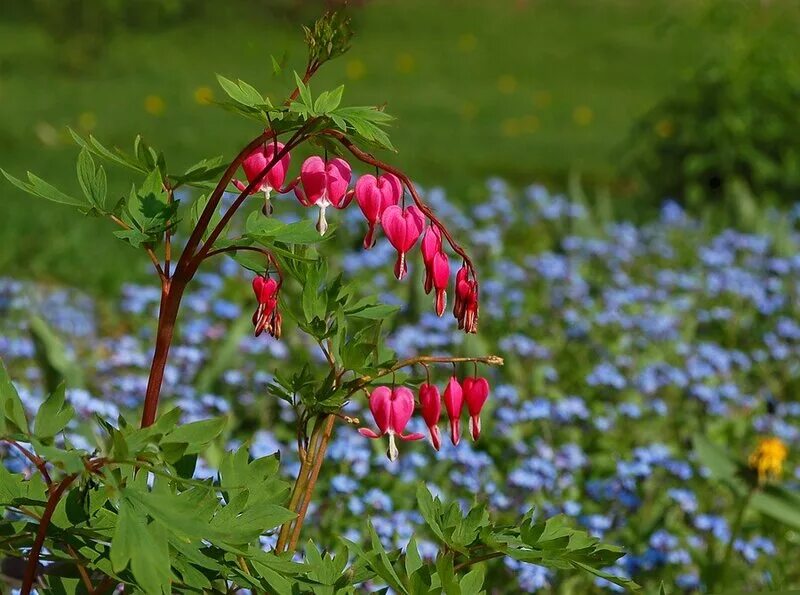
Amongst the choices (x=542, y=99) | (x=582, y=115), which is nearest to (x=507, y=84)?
(x=542, y=99)

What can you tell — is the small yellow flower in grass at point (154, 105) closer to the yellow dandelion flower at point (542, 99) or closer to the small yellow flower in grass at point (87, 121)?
the small yellow flower in grass at point (87, 121)

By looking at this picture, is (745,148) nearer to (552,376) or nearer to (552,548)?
(552,376)

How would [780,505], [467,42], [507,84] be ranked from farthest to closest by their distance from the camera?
[467,42] → [507,84] → [780,505]

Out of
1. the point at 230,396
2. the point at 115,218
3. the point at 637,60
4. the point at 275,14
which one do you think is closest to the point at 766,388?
the point at 230,396

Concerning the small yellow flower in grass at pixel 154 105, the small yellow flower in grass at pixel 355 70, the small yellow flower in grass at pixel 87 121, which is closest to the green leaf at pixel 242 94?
the small yellow flower in grass at pixel 87 121

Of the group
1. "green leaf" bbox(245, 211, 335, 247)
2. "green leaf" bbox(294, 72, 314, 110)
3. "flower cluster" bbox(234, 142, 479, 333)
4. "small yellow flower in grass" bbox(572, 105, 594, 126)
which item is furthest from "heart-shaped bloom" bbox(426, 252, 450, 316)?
"small yellow flower in grass" bbox(572, 105, 594, 126)

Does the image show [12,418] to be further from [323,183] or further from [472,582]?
[472,582]

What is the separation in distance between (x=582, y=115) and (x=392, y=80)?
6.61ft

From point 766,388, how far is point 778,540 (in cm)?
124

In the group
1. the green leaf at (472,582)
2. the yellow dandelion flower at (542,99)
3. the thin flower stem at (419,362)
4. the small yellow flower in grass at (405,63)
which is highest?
the small yellow flower in grass at (405,63)

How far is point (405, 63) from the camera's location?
12.4 m

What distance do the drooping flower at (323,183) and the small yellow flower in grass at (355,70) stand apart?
9.94 metres

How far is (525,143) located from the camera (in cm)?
933

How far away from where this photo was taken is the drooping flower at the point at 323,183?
1.56 meters
